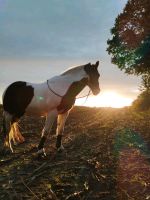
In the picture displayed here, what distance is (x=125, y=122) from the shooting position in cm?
2252

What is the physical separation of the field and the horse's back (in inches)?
57.2

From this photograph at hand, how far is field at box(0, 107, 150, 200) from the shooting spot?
9250mm

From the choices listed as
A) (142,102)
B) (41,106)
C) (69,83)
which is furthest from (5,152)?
(142,102)

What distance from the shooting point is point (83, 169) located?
1095cm

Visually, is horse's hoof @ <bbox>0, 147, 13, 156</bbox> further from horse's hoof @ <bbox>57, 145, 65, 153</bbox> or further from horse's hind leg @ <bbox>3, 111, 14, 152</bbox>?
horse's hoof @ <bbox>57, 145, 65, 153</bbox>

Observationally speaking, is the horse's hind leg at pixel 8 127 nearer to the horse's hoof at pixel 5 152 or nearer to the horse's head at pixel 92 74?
the horse's hoof at pixel 5 152

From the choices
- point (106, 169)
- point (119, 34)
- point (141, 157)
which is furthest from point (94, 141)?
point (119, 34)

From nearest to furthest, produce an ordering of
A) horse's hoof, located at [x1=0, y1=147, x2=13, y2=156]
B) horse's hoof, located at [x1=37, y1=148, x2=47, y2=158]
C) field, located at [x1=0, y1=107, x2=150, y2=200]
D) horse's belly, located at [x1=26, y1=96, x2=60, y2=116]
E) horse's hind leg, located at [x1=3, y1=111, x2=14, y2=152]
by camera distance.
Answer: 1. field, located at [x1=0, y1=107, x2=150, y2=200]
2. horse's hoof, located at [x1=37, y1=148, x2=47, y2=158]
3. horse's belly, located at [x1=26, y1=96, x2=60, y2=116]
4. horse's hoof, located at [x1=0, y1=147, x2=13, y2=156]
5. horse's hind leg, located at [x1=3, y1=111, x2=14, y2=152]

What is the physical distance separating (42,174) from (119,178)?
1.90 metres

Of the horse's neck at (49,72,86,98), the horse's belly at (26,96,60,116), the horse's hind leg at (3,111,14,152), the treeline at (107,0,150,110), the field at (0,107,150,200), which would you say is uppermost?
the treeline at (107,0,150,110)

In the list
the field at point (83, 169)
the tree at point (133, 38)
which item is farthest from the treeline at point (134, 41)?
the field at point (83, 169)

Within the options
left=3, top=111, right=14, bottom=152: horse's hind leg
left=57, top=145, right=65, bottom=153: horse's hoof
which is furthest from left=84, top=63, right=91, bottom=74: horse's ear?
left=3, top=111, right=14, bottom=152: horse's hind leg

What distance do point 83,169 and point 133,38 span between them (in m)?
30.5

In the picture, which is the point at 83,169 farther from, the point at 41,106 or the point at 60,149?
the point at 41,106
